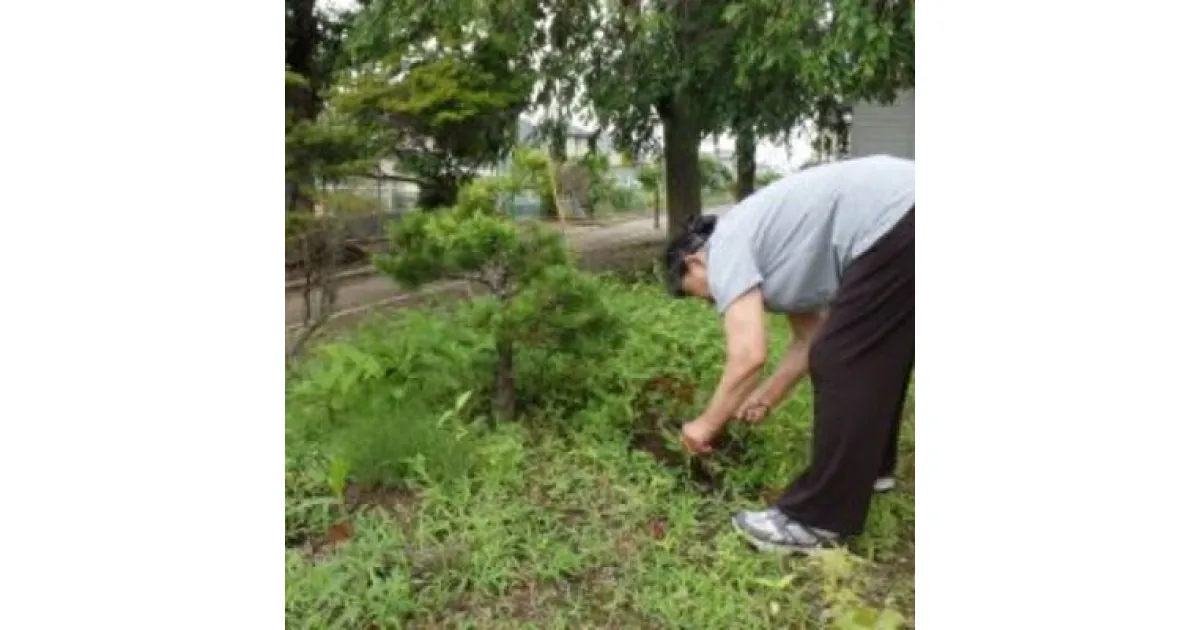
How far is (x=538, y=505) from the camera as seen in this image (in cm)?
197

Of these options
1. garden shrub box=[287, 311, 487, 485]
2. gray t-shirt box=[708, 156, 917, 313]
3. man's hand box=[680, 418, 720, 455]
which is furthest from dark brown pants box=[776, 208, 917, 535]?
garden shrub box=[287, 311, 487, 485]

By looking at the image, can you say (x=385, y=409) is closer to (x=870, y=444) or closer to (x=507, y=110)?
(x=870, y=444)

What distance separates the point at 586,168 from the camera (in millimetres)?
4957

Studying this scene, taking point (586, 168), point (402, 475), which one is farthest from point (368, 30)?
point (402, 475)

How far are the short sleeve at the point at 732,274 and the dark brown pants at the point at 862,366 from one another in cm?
15

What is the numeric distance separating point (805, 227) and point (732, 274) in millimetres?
163

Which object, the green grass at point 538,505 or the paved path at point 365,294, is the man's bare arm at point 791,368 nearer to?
the green grass at point 538,505

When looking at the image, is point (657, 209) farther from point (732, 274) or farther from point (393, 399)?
point (732, 274)

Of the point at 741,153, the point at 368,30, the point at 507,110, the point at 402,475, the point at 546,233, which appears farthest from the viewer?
the point at 741,153

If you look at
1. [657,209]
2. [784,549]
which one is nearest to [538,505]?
[784,549]

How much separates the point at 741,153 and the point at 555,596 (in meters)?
3.31

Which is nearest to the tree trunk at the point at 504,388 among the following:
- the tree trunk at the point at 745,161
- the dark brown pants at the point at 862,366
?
the dark brown pants at the point at 862,366

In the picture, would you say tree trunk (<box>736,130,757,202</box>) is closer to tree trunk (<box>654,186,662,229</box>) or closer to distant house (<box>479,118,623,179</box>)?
distant house (<box>479,118,623,179</box>)

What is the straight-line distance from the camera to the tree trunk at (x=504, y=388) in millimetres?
2367
